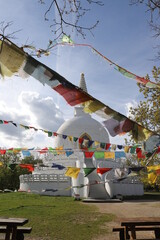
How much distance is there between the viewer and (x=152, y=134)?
498 centimetres

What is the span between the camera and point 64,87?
14.9 ft

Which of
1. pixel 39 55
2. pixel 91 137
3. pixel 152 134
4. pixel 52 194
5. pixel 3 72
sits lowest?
pixel 52 194

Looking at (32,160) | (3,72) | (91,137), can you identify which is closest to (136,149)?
(3,72)

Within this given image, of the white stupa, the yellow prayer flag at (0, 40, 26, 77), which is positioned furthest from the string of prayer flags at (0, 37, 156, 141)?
the white stupa

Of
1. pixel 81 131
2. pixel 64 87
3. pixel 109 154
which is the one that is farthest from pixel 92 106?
pixel 81 131

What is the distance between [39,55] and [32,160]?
4786 centimetres

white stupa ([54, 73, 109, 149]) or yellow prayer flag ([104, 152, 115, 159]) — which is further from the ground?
white stupa ([54, 73, 109, 149])

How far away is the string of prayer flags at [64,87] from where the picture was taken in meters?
4.28

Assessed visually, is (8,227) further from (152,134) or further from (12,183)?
(12,183)

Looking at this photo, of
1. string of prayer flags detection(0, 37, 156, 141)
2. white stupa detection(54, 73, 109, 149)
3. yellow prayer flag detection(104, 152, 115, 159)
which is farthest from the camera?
white stupa detection(54, 73, 109, 149)

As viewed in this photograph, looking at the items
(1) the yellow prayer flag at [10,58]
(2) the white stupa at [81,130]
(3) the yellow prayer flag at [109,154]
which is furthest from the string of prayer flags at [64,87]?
(2) the white stupa at [81,130]

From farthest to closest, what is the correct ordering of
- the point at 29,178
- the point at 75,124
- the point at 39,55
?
the point at 75,124, the point at 29,178, the point at 39,55

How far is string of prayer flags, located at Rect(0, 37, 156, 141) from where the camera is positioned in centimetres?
428

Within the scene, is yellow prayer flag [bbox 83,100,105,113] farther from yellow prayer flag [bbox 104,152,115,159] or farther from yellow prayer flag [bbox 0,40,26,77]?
yellow prayer flag [bbox 104,152,115,159]
